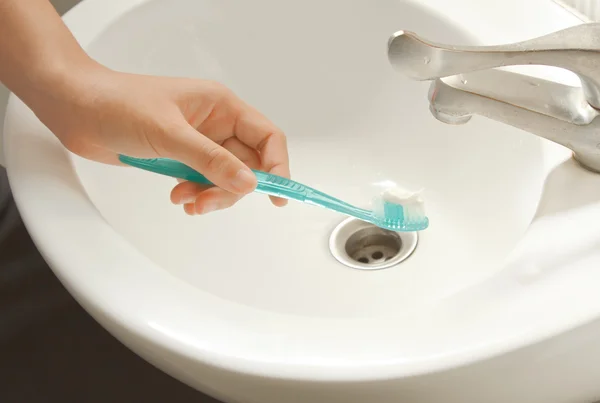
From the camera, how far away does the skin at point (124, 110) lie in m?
0.41

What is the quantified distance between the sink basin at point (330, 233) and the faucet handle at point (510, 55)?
73 millimetres

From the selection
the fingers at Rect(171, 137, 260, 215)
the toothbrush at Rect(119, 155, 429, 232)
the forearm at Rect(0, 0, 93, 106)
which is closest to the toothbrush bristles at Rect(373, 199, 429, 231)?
the toothbrush at Rect(119, 155, 429, 232)

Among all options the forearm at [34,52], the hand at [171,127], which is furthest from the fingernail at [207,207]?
the forearm at [34,52]

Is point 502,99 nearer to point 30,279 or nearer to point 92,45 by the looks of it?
point 92,45

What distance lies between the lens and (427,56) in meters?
0.36

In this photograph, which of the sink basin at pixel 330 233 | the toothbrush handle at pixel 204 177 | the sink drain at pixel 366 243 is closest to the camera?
the sink basin at pixel 330 233

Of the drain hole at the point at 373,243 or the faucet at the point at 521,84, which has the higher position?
the drain hole at the point at 373,243

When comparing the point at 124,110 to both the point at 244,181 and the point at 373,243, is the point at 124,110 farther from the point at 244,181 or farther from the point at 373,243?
the point at 373,243

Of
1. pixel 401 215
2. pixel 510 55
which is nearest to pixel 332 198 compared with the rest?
pixel 401 215

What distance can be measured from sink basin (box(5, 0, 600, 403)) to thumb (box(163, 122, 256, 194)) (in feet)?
0.20

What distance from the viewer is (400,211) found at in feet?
1.76

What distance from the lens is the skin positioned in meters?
0.41

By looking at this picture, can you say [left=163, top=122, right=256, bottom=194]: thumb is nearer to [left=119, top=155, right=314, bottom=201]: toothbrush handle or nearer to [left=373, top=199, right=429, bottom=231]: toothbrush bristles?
[left=119, top=155, right=314, bottom=201]: toothbrush handle

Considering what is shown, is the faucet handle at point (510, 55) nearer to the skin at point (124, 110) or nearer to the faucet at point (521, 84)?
the faucet at point (521, 84)
